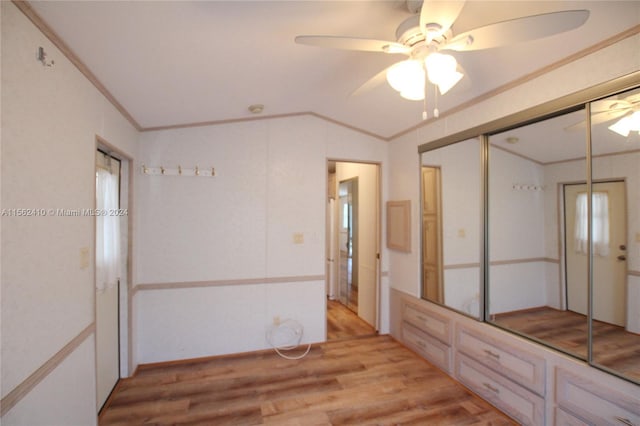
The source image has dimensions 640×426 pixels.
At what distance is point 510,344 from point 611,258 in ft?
2.95

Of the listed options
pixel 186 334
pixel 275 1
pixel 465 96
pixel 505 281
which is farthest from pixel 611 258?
pixel 186 334

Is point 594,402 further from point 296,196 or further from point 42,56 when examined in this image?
point 42,56

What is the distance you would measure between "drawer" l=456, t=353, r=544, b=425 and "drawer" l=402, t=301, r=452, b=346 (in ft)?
0.71

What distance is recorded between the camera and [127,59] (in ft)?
5.65

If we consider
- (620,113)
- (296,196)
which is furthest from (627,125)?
(296,196)

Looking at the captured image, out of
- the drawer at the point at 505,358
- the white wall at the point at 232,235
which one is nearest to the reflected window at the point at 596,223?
the drawer at the point at 505,358

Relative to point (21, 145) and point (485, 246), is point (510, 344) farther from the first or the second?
point (21, 145)

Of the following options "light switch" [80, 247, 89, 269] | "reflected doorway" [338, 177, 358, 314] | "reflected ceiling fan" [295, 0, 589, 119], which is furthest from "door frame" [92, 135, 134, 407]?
"reflected doorway" [338, 177, 358, 314]

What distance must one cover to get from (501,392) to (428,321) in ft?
2.77

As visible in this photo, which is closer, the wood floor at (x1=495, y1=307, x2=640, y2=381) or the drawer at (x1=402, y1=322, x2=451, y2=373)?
the wood floor at (x1=495, y1=307, x2=640, y2=381)

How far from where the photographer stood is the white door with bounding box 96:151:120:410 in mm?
2117

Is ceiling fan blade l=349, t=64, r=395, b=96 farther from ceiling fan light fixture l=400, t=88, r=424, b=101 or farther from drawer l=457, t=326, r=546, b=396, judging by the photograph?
drawer l=457, t=326, r=546, b=396

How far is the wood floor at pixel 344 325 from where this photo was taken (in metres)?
3.67

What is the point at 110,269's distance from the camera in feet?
7.38
